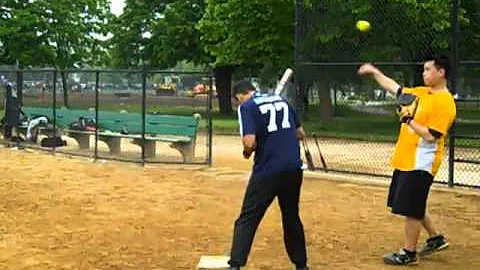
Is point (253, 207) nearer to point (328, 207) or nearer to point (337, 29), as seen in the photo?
point (328, 207)

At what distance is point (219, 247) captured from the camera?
298 inches

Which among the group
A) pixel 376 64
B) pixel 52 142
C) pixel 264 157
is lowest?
pixel 52 142

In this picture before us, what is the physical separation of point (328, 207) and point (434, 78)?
3.72 meters

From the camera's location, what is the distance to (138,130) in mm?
16641

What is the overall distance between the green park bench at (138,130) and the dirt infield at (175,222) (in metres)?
1.64

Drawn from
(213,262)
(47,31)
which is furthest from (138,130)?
(47,31)

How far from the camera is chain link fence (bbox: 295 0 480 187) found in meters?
12.7

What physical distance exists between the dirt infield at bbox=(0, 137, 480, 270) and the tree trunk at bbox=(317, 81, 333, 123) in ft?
7.46

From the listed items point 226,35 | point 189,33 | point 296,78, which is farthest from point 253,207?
point 189,33

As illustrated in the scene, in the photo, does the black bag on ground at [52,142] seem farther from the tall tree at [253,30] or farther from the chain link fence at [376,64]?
the tall tree at [253,30]

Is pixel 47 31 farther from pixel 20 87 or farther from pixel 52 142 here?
pixel 52 142

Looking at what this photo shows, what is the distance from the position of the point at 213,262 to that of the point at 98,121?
1148 cm

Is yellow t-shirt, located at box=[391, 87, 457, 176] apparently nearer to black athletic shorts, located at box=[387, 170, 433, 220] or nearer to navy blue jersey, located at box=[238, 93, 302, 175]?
black athletic shorts, located at box=[387, 170, 433, 220]

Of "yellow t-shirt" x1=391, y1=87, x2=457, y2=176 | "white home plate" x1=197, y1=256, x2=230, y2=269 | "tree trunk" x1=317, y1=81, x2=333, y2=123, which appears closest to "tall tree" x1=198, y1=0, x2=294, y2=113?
"tree trunk" x1=317, y1=81, x2=333, y2=123
